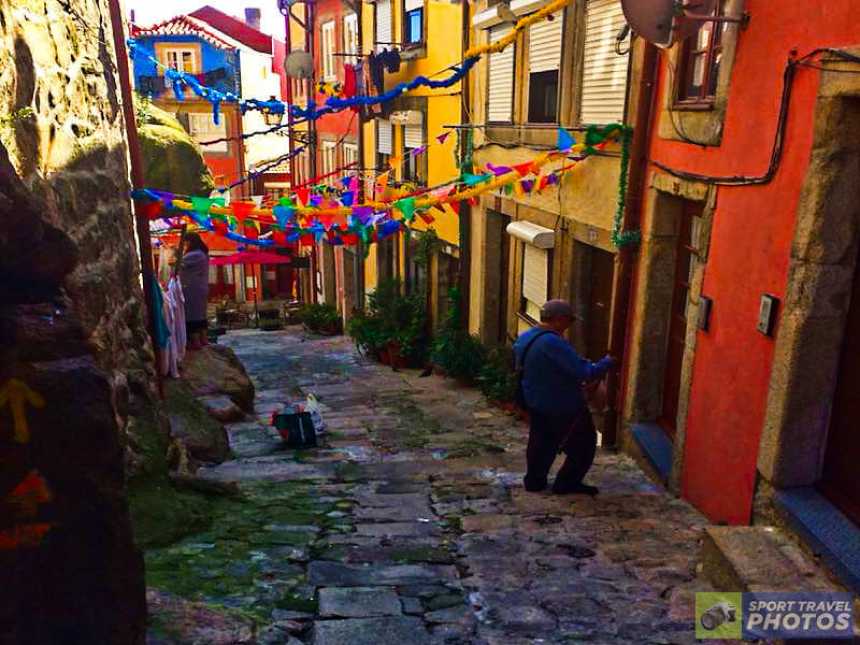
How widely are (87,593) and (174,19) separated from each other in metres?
34.1

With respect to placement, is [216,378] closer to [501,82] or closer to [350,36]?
[501,82]

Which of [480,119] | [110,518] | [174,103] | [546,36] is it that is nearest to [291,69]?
[480,119]

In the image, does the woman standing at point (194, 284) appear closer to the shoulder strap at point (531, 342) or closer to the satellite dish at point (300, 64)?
the shoulder strap at point (531, 342)

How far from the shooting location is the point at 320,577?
14.1 feet

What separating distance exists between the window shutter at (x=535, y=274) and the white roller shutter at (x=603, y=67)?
190 centimetres

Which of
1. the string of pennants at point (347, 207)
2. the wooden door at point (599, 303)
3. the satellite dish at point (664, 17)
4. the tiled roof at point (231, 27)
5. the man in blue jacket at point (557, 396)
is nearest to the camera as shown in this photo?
the satellite dish at point (664, 17)

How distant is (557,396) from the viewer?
570 centimetres

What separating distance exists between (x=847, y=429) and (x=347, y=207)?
589 centimetres

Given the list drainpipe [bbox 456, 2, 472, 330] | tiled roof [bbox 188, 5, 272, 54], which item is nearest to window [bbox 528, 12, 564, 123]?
drainpipe [bbox 456, 2, 472, 330]

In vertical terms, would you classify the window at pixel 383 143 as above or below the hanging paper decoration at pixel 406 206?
above

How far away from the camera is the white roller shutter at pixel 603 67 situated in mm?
7598

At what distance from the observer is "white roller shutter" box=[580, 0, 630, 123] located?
299 inches

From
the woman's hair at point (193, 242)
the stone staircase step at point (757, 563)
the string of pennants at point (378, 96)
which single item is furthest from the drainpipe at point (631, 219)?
the woman's hair at point (193, 242)

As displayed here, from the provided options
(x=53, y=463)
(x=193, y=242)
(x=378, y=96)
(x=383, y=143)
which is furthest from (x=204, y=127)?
(x=53, y=463)
